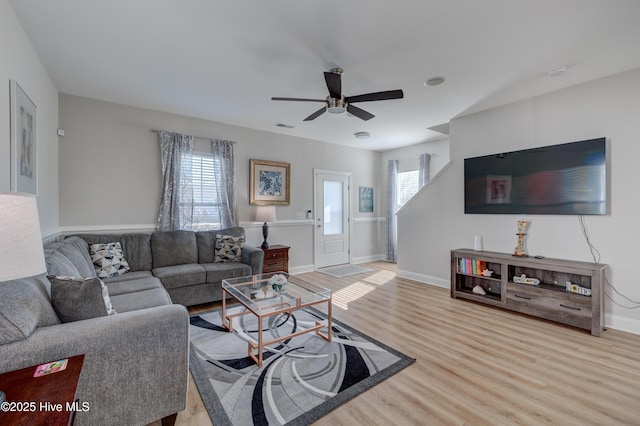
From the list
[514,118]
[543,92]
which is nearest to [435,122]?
[514,118]

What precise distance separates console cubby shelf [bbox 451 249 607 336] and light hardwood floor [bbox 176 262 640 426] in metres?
0.14

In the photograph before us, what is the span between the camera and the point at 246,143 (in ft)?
15.8

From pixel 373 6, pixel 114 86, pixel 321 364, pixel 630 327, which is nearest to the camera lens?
pixel 373 6

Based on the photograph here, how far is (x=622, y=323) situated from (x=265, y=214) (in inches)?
177

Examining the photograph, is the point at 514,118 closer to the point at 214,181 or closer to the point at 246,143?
the point at 246,143

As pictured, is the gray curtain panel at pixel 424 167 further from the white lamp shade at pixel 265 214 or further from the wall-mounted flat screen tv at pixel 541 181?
the white lamp shade at pixel 265 214

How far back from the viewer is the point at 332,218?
607 centimetres

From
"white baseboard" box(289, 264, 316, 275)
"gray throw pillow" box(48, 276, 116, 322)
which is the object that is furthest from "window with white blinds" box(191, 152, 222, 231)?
"gray throw pillow" box(48, 276, 116, 322)

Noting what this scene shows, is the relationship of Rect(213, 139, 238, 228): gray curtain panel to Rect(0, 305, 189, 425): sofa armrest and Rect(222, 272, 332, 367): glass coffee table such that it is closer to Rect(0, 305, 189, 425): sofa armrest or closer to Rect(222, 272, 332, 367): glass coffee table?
Rect(222, 272, 332, 367): glass coffee table

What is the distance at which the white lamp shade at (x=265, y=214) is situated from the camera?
4.61 meters

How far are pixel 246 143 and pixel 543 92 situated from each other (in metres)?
4.22

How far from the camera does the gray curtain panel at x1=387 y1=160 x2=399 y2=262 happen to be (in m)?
6.44

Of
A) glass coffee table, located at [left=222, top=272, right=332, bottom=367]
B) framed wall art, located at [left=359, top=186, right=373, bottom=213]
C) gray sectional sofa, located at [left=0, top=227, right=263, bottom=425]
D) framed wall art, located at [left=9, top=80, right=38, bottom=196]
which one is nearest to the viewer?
gray sectional sofa, located at [left=0, top=227, right=263, bottom=425]

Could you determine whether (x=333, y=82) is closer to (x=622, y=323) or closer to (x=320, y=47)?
(x=320, y=47)
